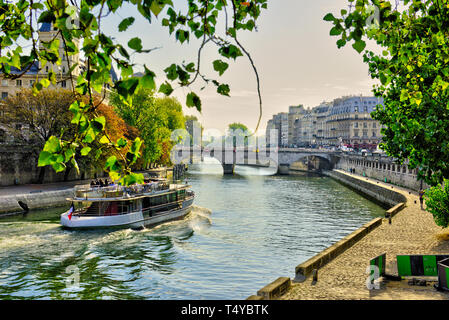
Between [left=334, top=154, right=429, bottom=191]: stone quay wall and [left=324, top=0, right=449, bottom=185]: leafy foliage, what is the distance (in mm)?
24881

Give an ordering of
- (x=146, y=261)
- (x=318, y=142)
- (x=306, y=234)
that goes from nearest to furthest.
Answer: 1. (x=146, y=261)
2. (x=306, y=234)
3. (x=318, y=142)

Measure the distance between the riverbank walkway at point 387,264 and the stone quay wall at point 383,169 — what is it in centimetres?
1680

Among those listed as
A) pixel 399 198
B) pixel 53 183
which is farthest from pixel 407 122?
pixel 53 183

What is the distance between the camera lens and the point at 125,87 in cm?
380

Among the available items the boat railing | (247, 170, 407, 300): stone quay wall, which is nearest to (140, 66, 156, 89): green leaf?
(247, 170, 407, 300): stone quay wall

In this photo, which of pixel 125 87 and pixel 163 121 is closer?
pixel 125 87

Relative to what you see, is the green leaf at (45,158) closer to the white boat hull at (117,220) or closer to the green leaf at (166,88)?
the green leaf at (166,88)

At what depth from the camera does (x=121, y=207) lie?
32594 millimetres

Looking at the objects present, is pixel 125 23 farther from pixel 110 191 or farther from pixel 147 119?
pixel 147 119

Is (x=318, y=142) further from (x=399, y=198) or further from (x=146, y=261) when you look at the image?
(x=146, y=261)

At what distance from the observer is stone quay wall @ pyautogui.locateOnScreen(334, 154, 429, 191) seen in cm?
5047

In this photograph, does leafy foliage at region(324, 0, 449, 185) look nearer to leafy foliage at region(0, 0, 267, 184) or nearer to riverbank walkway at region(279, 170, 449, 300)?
leafy foliage at region(0, 0, 267, 184)

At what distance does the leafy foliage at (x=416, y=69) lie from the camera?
5.11m
